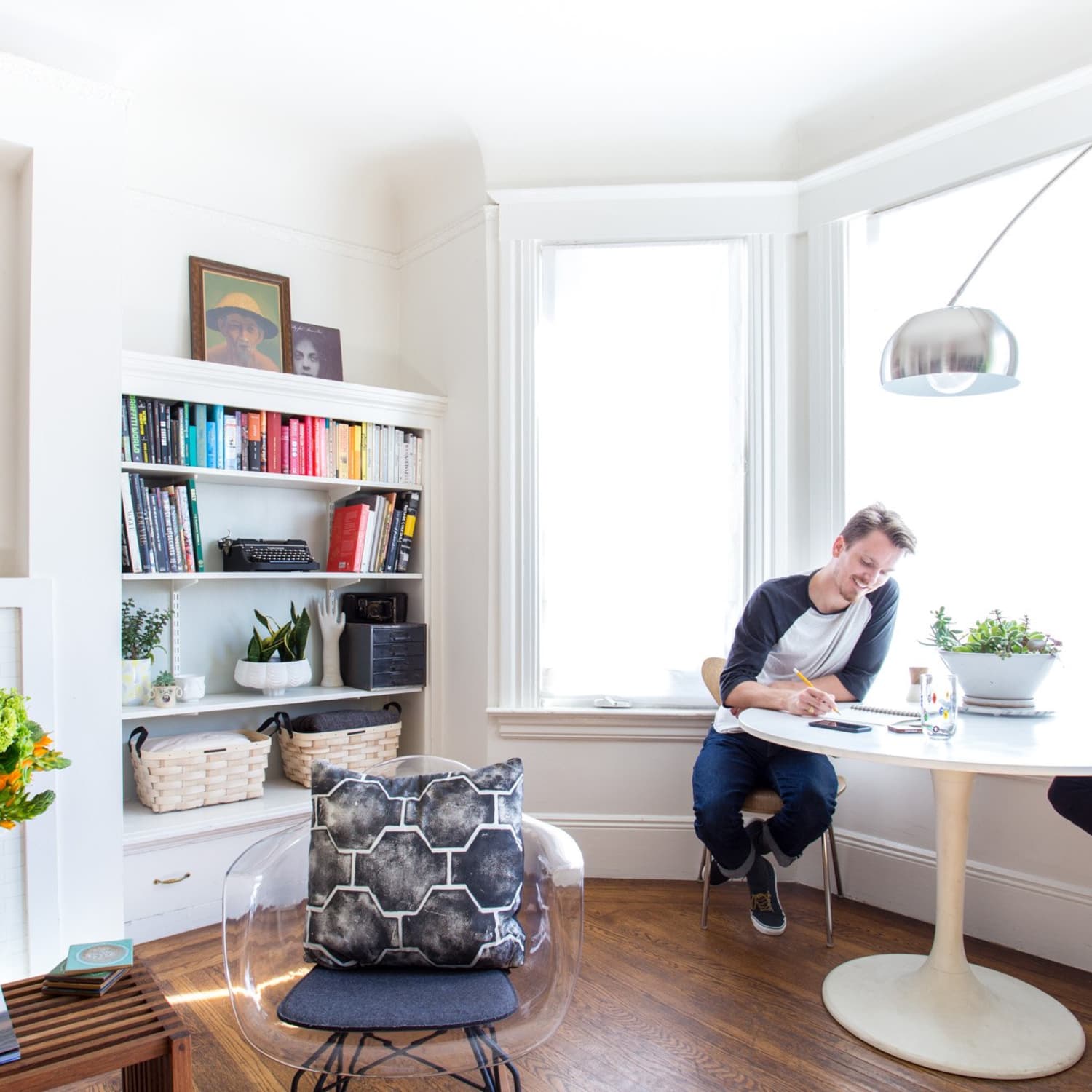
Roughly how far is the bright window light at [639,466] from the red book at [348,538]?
2.30 ft

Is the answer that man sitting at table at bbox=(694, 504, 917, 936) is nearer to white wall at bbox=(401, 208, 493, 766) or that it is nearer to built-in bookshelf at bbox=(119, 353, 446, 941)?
white wall at bbox=(401, 208, 493, 766)

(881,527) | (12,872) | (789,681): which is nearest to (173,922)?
(12,872)

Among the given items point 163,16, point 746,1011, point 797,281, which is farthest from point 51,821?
point 797,281

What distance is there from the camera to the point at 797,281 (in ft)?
10.9

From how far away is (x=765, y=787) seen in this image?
274cm

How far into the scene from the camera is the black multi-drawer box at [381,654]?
351 cm

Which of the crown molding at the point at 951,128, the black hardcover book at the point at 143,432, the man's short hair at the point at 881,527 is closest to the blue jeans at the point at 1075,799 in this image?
the man's short hair at the point at 881,527

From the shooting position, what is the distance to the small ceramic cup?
313 cm

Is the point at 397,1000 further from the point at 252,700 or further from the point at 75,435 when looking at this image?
the point at 252,700

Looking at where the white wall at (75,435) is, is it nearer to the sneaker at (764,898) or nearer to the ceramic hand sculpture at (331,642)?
the ceramic hand sculpture at (331,642)

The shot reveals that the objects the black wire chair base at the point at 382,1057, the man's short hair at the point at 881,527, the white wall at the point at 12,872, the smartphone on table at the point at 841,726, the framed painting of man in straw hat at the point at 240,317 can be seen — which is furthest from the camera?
the framed painting of man in straw hat at the point at 240,317

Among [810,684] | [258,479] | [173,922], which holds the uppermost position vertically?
[258,479]

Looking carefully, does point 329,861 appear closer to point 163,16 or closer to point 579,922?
point 579,922

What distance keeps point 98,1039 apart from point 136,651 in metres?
1.78
